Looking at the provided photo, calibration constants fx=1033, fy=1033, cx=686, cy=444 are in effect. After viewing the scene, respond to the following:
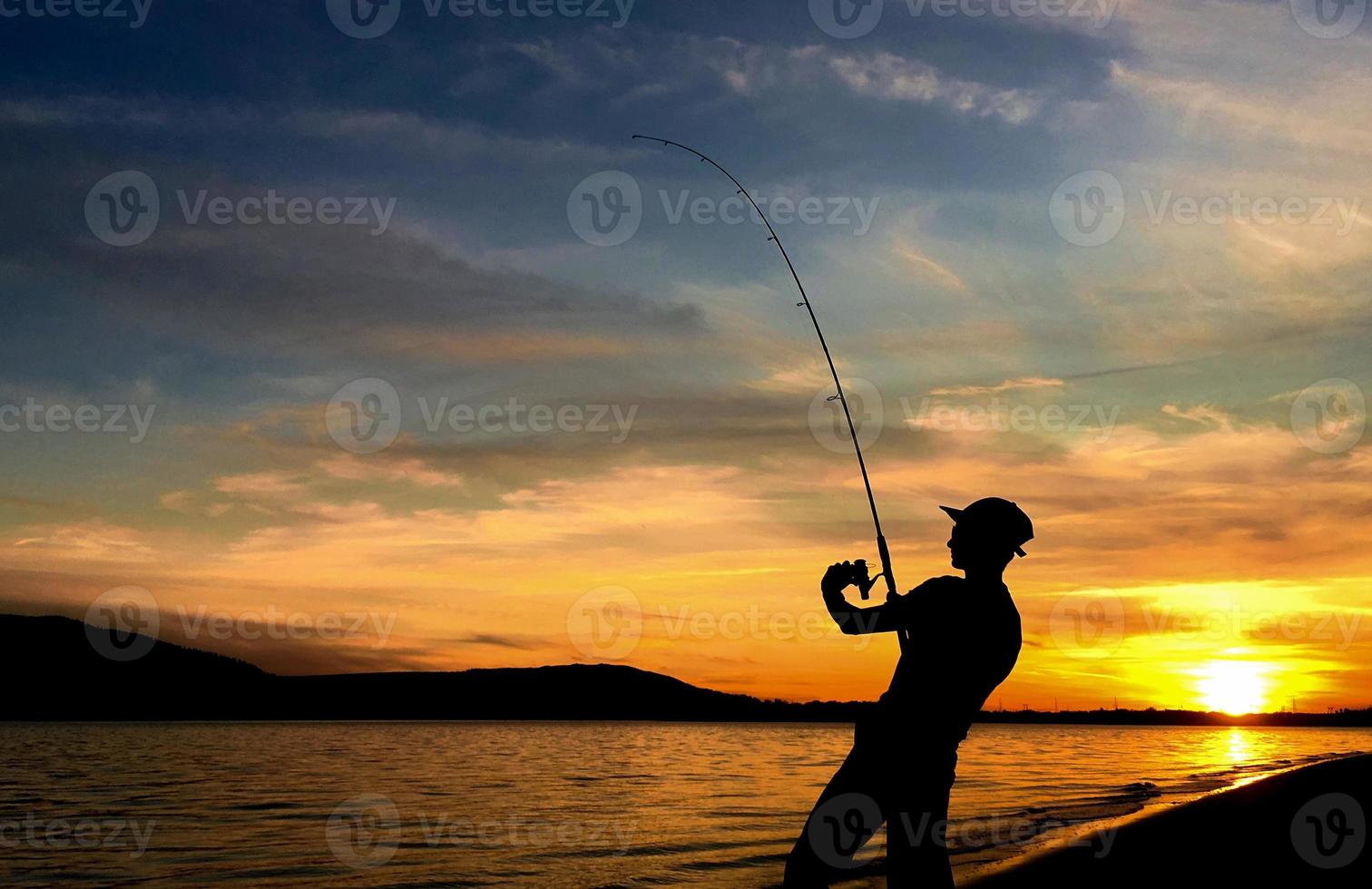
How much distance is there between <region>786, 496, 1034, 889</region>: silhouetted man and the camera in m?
4.06

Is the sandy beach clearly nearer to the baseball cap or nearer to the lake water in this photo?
the lake water

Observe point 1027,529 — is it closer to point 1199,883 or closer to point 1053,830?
point 1199,883

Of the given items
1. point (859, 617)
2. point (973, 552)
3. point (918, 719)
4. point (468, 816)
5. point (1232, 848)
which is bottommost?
point (468, 816)

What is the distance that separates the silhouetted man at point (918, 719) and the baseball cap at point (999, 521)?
0.09 metres

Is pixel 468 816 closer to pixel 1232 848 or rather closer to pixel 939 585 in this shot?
pixel 1232 848

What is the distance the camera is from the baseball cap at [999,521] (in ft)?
14.1

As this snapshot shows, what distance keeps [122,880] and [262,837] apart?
4.36 m

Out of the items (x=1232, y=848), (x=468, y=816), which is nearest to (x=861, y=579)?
(x=1232, y=848)

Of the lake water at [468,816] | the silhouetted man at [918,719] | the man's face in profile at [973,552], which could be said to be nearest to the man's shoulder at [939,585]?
the silhouetted man at [918,719]

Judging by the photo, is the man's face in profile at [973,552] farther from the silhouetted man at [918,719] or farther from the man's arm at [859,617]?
the man's arm at [859,617]

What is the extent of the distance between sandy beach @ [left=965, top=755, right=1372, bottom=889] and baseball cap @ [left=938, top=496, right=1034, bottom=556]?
504cm

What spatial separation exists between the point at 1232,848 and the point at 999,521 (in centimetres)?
710

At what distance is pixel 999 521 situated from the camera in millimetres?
4297

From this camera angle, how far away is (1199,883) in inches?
305
